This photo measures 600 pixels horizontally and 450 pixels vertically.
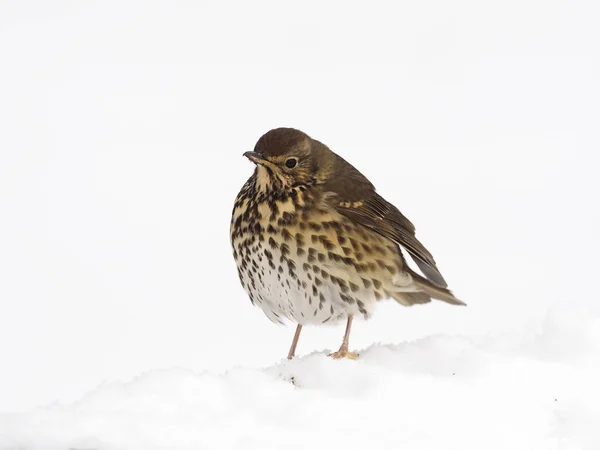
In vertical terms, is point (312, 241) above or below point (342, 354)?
above

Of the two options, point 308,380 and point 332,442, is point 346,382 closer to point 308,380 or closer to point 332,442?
point 308,380

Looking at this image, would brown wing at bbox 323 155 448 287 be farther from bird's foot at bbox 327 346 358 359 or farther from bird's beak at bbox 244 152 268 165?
bird's foot at bbox 327 346 358 359

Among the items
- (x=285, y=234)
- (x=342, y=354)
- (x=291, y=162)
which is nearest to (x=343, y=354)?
(x=342, y=354)

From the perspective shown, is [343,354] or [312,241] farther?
[312,241]

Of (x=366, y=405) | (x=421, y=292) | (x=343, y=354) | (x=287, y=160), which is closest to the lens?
(x=366, y=405)

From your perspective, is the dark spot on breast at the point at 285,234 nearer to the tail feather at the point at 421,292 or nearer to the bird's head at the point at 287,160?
the bird's head at the point at 287,160

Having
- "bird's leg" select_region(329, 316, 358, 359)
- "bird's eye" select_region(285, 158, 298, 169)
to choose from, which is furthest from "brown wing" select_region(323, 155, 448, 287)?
"bird's leg" select_region(329, 316, 358, 359)

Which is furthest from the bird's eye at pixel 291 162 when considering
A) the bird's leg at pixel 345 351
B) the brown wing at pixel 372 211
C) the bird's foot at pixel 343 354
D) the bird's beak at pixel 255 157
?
the bird's foot at pixel 343 354

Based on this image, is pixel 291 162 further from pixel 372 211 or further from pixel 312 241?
pixel 372 211
